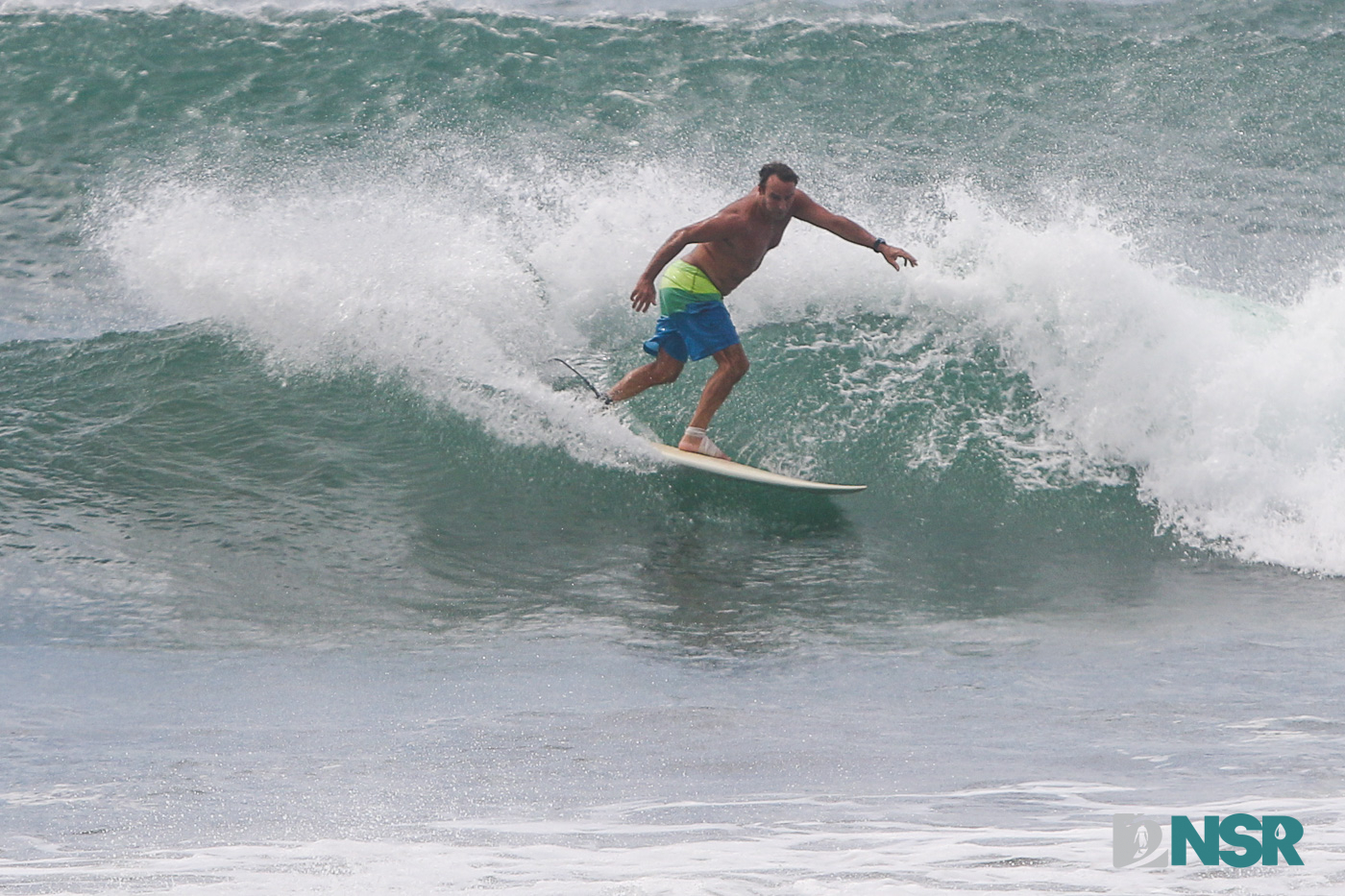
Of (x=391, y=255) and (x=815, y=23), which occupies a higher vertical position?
(x=815, y=23)

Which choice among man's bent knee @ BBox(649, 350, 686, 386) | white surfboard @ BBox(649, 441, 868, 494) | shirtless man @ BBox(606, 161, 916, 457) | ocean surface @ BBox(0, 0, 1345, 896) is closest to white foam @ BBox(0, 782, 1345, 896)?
ocean surface @ BBox(0, 0, 1345, 896)

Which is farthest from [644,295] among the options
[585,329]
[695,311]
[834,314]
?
[834,314]

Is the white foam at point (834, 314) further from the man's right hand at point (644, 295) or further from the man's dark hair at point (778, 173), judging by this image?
the man's dark hair at point (778, 173)

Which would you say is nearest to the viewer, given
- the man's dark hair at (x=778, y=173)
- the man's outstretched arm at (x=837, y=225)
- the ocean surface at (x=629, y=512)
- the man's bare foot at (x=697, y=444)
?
the ocean surface at (x=629, y=512)

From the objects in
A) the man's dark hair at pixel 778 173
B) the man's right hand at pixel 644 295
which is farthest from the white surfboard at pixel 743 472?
the man's dark hair at pixel 778 173

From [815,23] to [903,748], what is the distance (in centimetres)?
1227

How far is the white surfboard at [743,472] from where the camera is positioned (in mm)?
6750

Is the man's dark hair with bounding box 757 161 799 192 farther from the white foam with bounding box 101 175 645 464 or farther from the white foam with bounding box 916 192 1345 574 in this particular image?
the white foam with bounding box 916 192 1345 574

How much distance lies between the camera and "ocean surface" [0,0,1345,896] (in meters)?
3.76

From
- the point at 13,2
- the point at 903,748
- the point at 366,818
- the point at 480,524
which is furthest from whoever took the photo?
the point at 13,2

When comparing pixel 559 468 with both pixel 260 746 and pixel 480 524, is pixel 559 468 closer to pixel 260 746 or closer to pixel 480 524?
pixel 480 524

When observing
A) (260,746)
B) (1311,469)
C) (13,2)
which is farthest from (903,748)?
(13,2)

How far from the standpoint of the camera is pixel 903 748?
432cm

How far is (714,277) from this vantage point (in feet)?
22.2
